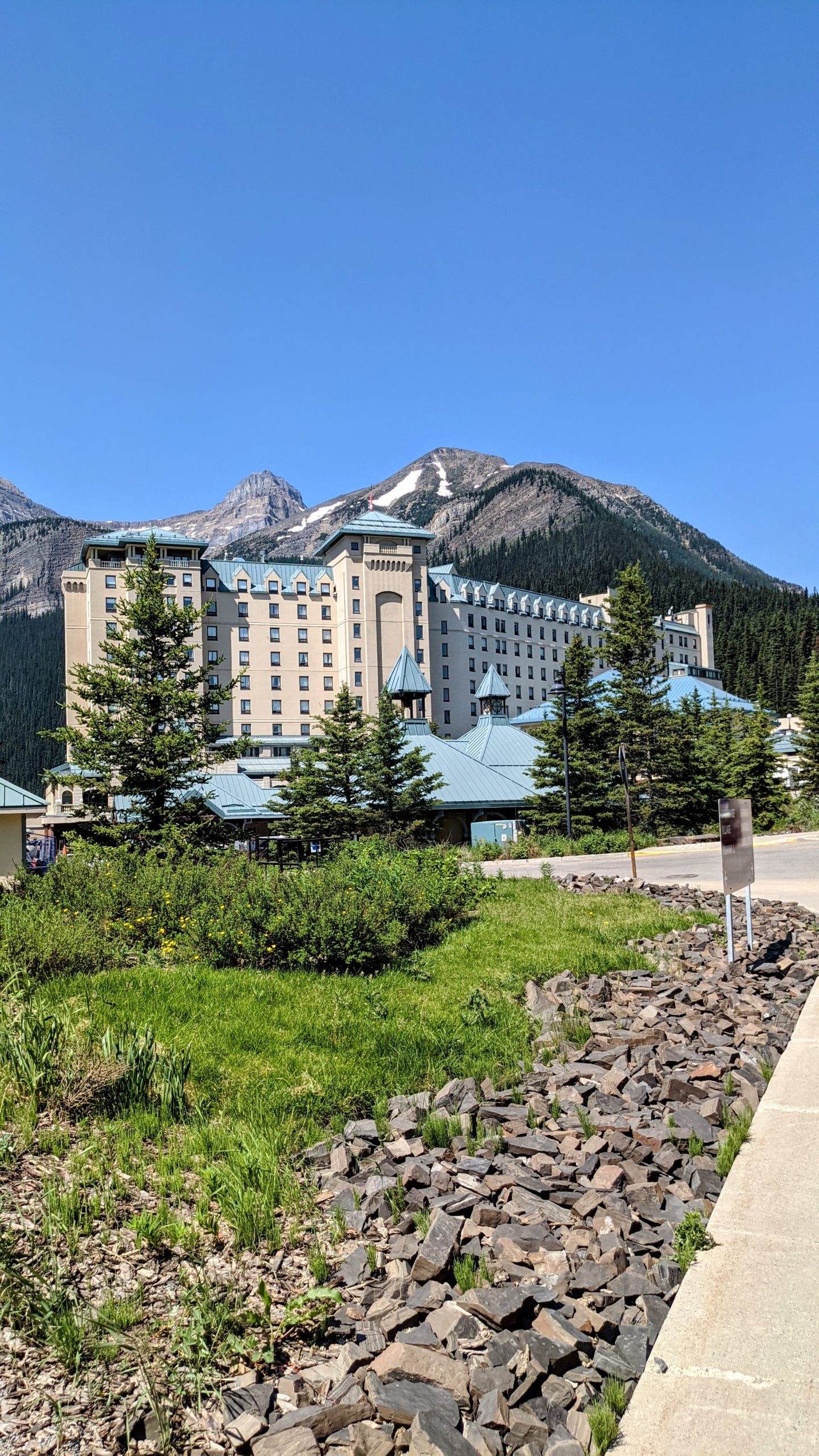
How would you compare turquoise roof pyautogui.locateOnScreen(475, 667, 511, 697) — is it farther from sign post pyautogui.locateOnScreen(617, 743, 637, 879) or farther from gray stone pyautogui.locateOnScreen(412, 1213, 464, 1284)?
gray stone pyautogui.locateOnScreen(412, 1213, 464, 1284)

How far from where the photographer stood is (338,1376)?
11.7 ft

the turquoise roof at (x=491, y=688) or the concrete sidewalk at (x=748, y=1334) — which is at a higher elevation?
the turquoise roof at (x=491, y=688)

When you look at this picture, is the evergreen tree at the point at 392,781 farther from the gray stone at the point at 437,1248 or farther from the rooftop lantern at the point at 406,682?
the gray stone at the point at 437,1248

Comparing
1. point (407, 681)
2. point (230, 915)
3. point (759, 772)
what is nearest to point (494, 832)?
point (407, 681)

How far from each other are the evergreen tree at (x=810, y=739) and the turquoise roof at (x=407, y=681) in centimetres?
2132

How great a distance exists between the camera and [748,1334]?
355cm

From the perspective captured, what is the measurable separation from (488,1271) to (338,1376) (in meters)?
0.88

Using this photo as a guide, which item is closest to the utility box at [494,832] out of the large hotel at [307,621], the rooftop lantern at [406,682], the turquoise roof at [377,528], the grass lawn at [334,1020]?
the rooftop lantern at [406,682]

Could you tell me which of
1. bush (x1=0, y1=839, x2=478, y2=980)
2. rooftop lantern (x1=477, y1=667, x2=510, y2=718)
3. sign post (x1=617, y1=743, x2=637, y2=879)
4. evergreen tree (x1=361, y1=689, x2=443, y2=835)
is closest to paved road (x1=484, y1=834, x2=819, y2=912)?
sign post (x1=617, y1=743, x2=637, y2=879)

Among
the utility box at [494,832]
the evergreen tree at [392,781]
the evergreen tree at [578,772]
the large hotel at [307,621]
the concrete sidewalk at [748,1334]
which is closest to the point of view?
the concrete sidewalk at [748,1334]

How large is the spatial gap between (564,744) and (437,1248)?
34.5 m

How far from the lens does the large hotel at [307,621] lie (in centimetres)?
9650

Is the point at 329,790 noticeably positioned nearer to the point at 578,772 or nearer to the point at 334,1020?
the point at 578,772

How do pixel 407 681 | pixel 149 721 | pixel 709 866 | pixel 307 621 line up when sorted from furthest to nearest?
pixel 307 621
pixel 407 681
pixel 149 721
pixel 709 866
